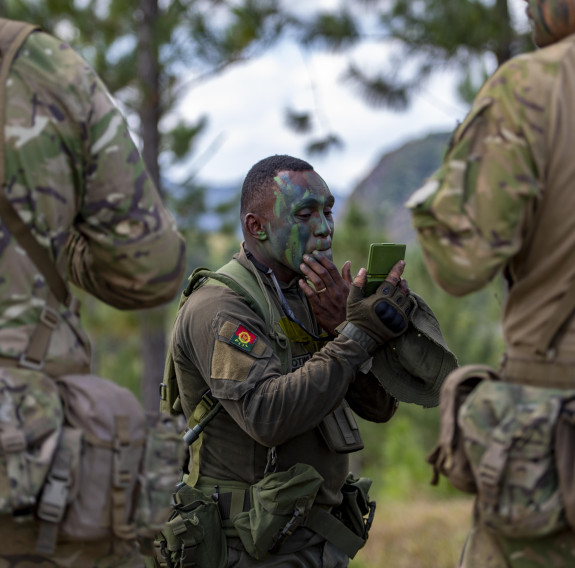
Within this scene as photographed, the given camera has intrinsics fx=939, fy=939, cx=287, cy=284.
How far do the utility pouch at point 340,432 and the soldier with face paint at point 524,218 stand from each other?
118 centimetres

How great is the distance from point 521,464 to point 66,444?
1240 mm

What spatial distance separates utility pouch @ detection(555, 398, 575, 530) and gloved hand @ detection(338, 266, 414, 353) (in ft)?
3.72

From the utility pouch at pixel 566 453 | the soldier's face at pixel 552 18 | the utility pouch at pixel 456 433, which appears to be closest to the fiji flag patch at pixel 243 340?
the utility pouch at pixel 456 433

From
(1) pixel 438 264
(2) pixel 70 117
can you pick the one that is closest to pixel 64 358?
(2) pixel 70 117

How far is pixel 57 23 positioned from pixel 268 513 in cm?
855

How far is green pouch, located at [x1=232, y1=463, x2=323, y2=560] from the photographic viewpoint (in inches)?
141

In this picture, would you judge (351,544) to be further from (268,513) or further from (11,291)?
(11,291)

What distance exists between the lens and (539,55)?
2.63m

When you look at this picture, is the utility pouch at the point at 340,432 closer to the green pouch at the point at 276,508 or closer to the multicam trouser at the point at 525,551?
the green pouch at the point at 276,508

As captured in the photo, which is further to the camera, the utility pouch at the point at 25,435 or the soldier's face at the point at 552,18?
the soldier's face at the point at 552,18

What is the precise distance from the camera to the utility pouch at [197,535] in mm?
3658

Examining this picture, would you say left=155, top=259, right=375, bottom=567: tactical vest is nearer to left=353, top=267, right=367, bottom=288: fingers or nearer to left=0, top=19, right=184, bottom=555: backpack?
left=353, top=267, right=367, bottom=288: fingers

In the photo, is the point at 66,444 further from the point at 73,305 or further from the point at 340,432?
the point at 340,432

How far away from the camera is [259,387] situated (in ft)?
11.3
